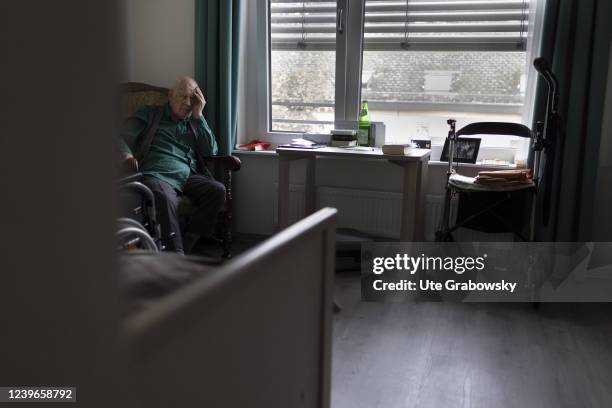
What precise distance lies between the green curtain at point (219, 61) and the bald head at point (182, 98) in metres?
0.26

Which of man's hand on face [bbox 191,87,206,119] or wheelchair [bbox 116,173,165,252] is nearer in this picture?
wheelchair [bbox 116,173,165,252]

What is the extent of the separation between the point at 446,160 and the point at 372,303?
1.09 metres

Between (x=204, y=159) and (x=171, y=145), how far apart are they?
0.69 ft

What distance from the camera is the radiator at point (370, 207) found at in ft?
11.4

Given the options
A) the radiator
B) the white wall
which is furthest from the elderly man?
the radiator

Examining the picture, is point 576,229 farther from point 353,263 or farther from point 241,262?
point 241,262

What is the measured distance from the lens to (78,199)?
1.55 ft

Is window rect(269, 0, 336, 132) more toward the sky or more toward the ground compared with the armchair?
more toward the sky

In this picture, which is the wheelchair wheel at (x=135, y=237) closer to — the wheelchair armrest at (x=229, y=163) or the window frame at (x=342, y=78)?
the wheelchair armrest at (x=229, y=163)

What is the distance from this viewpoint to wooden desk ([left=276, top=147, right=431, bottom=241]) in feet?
9.90

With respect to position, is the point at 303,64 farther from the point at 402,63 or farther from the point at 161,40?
the point at 161,40

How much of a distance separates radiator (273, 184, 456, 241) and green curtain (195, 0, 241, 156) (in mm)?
614

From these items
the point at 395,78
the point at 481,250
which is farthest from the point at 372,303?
the point at 395,78

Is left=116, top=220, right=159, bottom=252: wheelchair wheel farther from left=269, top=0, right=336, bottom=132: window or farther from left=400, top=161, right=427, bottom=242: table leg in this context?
left=269, top=0, right=336, bottom=132: window
